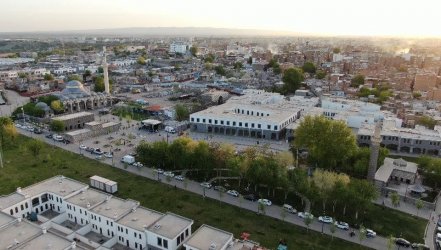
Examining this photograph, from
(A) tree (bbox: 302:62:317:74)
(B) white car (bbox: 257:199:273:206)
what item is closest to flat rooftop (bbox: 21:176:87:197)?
(B) white car (bbox: 257:199:273:206)

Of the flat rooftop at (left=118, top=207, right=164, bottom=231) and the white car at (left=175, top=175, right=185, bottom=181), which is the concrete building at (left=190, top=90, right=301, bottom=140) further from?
the flat rooftop at (left=118, top=207, right=164, bottom=231)

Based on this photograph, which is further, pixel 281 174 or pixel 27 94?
pixel 27 94

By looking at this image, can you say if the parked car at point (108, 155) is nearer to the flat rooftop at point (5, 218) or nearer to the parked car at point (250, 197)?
the flat rooftop at point (5, 218)

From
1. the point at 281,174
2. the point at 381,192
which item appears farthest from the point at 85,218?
the point at 381,192

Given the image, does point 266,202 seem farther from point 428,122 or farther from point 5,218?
point 428,122

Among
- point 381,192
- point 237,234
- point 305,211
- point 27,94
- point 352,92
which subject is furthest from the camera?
point 27,94

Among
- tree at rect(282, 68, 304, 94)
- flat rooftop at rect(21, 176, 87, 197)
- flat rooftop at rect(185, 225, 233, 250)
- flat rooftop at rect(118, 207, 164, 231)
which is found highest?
tree at rect(282, 68, 304, 94)

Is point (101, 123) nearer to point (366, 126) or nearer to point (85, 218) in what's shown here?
point (85, 218)
